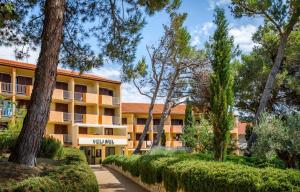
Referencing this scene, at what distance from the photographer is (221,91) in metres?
16.5

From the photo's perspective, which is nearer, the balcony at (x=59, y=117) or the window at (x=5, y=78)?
the window at (x=5, y=78)

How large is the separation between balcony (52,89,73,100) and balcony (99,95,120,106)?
14.7 ft

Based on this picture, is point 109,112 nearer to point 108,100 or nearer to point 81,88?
point 108,100

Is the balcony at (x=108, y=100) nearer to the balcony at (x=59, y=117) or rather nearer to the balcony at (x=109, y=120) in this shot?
the balcony at (x=109, y=120)

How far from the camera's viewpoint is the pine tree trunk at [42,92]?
10273mm

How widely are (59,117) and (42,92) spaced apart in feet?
125

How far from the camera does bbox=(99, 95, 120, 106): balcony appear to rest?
172ft

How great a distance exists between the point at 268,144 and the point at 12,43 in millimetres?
10987

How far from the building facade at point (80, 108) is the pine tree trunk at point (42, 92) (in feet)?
111

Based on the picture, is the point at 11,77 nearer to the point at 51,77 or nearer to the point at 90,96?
the point at 90,96

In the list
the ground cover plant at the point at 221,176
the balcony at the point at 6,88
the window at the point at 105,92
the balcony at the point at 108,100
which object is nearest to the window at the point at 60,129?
the balcony at the point at 108,100

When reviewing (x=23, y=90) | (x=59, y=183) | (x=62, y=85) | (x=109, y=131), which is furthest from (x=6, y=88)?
(x=59, y=183)

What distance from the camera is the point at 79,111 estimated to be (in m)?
51.5

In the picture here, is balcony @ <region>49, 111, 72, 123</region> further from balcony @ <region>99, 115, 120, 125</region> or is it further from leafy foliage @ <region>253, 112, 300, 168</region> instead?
leafy foliage @ <region>253, 112, 300, 168</region>
